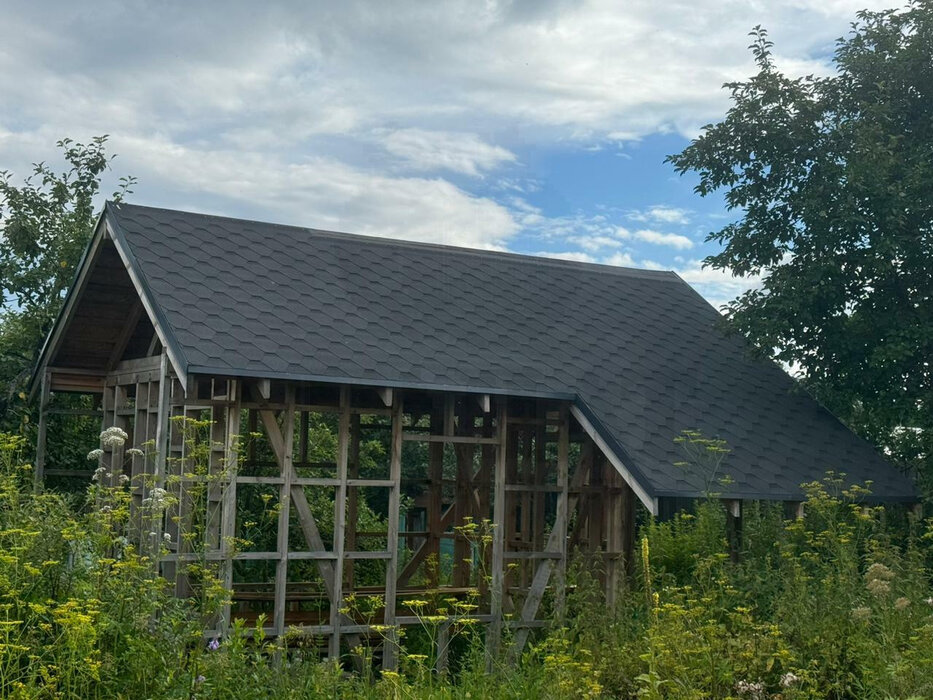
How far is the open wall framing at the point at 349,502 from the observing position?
452 inches

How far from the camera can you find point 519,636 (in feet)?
42.5

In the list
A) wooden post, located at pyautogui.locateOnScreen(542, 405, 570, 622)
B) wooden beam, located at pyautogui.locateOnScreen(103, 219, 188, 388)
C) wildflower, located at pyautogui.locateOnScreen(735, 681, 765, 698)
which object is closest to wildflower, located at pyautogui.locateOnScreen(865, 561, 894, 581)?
wildflower, located at pyautogui.locateOnScreen(735, 681, 765, 698)

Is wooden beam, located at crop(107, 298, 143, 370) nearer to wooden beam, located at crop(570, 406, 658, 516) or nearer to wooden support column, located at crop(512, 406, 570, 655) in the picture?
wooden support column, located at crop(512, 406, 570, 655)

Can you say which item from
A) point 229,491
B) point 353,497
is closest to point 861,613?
point 229,491

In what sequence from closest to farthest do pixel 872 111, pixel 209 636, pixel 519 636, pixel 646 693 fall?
1. pixel 646 693
2. pixel 209 636
3. pixel 519 636
4. pixel 872 111

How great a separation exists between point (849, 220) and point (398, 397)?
7642 mm

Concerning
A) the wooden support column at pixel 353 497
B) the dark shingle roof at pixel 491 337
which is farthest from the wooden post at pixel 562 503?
the wooden support column at pixel 353 497

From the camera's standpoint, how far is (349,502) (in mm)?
14922

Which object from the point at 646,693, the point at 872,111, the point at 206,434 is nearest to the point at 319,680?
the point at 646,693

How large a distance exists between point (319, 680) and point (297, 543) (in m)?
8.47

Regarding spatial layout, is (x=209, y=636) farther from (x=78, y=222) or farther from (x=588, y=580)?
(x=78, y=222)

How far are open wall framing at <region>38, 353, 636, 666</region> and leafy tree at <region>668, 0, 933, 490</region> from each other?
424cm

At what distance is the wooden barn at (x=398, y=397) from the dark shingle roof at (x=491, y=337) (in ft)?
0.13

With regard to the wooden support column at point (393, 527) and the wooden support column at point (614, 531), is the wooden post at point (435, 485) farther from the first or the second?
the wooden support column at point (393, 527)
